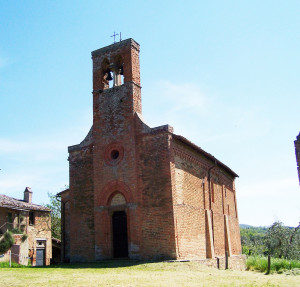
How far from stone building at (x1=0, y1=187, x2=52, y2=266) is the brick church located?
10.2 meters

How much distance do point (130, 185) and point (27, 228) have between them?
57.6 feet

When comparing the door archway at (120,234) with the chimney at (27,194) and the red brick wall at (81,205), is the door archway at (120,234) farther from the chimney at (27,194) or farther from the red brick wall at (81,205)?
the chimney at (27,194)

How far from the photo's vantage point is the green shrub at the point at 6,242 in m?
27.5

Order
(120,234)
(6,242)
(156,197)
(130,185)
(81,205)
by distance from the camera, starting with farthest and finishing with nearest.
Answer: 1. (6,242)
2. (81,205)
3. (120,234)
4. (130,185)
5. (156,197)

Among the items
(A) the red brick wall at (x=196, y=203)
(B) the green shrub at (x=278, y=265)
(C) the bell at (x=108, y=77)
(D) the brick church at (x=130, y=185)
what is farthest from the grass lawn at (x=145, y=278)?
(C) the bell at (x=108, y=77)

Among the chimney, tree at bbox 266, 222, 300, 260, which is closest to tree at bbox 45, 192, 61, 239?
the chimney

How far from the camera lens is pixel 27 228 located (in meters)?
31.3

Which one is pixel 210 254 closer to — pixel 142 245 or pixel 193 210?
pixel 193 210

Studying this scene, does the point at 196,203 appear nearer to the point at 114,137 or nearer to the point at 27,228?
the point at 114,137

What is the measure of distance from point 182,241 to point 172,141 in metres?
4.47

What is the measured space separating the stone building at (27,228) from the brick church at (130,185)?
10227 mm

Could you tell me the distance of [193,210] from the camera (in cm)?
1812

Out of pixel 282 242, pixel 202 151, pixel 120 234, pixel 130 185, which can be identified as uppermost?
pixel 202 151

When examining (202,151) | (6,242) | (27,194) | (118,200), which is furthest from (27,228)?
(202,151)
